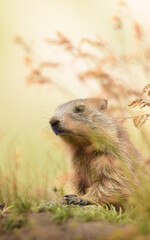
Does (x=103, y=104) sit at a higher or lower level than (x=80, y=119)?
higher

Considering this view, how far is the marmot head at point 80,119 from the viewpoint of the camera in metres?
5.00

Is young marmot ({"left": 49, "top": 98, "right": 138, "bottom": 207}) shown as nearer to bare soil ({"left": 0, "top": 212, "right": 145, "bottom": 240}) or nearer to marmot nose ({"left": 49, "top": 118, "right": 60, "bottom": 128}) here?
marmot nose ({"left": 49, "top": 118, "right": 60, "bottom": 128})

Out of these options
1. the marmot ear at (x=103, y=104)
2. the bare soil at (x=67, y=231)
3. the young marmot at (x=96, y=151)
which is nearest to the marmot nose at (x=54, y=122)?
the young marmot at (x=96, y=151)

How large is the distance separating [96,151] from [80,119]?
464 millimetres

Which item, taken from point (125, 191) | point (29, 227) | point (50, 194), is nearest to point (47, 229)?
point (29, 227)

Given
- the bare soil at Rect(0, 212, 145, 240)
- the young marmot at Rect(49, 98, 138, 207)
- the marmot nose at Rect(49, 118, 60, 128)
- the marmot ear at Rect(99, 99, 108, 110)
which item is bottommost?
the bare soil at Rect(0, 212, 145, 240)

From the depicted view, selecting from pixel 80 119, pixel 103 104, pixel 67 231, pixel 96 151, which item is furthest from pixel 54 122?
pixel 67 231

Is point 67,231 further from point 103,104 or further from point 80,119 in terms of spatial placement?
point 103,104

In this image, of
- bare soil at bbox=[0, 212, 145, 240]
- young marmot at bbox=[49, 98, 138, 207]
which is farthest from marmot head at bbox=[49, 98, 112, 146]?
bare soil at bbox=[0, 212, 145, 240]

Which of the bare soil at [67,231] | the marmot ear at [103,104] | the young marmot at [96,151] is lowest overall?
the bare soil at [67,231]

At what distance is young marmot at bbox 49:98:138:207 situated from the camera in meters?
4.82

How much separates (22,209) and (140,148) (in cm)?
282

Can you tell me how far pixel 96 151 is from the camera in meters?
5.07

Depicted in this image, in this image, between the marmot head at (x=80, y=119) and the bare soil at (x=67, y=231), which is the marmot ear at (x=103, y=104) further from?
the bare soil at (x=67, y=231)
